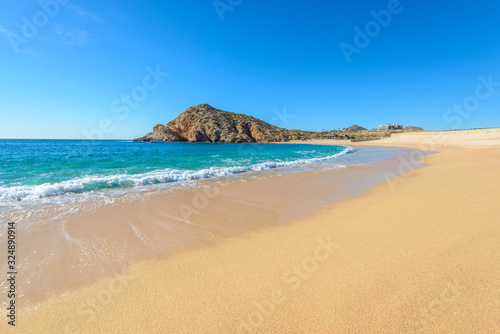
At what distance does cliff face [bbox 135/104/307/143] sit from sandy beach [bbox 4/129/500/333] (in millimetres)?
90621

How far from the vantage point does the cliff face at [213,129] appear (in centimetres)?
9312

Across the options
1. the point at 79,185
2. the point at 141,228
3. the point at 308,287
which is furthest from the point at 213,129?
the point at 308,287

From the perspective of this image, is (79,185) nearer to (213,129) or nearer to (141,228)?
(141,228)

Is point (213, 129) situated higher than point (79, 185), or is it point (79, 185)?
point (213, 129)

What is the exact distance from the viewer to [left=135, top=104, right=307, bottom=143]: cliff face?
3666 inches

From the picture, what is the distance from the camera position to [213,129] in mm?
92062

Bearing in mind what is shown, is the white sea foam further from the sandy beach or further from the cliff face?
the cliff face

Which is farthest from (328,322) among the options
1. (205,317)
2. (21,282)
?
(21,282)

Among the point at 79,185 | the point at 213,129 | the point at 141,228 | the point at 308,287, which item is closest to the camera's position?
the point at 308,287

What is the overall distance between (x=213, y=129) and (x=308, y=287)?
93.1 m

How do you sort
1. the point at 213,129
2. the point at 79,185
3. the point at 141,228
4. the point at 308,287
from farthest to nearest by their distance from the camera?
the point at 213,129, the point at 79,185, the point at 141,228, the point at 308,287

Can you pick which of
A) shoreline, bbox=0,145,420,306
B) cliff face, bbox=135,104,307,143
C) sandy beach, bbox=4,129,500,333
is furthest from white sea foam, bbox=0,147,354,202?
cliff face, bbox=135,104,307,143

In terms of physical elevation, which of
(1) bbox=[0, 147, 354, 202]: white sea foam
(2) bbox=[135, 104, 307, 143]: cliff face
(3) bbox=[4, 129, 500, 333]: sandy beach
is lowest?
(3) bbox=[4, 129, 500, 333]: sandy beach

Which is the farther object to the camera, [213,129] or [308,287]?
[213,129]
